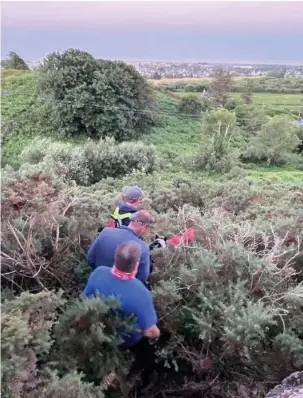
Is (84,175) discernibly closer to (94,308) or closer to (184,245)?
(184,245)

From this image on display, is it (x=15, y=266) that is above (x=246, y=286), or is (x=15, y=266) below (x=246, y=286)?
above

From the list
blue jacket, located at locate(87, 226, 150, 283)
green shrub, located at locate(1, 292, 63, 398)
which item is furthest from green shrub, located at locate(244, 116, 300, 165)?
green shrub, located at locate(1, 292, 63, 398)

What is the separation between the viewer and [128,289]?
3582mm

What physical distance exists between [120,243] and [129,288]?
60 cm

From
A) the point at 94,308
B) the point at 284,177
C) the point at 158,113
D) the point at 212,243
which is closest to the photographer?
the point at 94,308

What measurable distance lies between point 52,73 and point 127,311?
24.3 metres

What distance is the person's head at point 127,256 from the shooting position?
352 centimetres

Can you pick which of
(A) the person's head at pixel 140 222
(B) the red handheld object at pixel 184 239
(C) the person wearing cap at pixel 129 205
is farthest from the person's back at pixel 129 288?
(C) the person wearing cap at pixel 129 205

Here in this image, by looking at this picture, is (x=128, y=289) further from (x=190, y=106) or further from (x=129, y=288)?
(x=190, y=106)

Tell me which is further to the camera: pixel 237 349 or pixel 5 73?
pixel 5 73

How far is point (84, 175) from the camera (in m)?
15.5

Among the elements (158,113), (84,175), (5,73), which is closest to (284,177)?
(84,175)

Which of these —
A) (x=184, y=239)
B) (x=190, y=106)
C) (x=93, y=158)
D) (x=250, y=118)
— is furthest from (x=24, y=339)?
(x=250, y=118)

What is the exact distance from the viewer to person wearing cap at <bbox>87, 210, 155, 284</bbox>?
4066 millimetres
